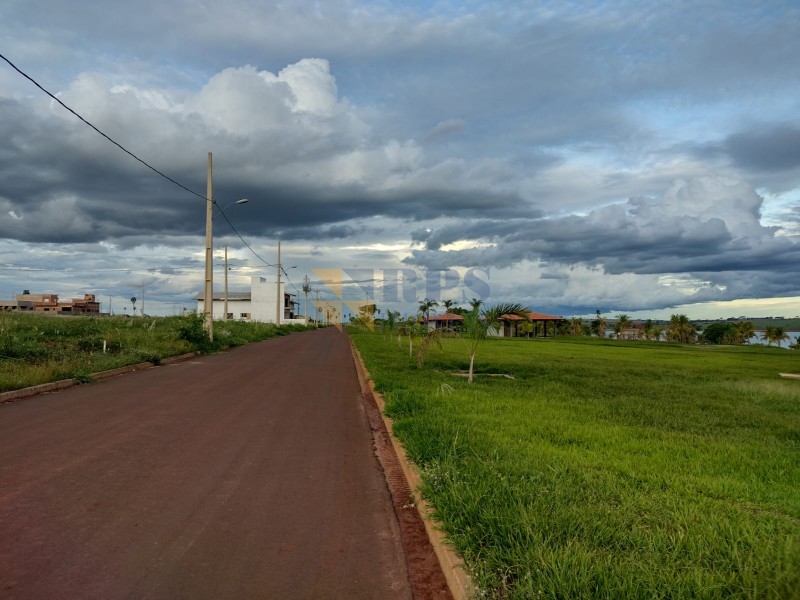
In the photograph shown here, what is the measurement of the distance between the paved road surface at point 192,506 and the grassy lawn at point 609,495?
0.73m

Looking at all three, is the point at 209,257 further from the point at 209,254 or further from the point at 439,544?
the point at 439,544

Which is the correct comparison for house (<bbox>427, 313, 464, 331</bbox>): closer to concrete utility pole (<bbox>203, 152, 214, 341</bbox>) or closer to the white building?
concrete utility pole (<bbox>203, 152, 214, 341</bbox>)

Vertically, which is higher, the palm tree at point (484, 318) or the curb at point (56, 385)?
the palm tree at point (484, 318)

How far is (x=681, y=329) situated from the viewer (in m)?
108

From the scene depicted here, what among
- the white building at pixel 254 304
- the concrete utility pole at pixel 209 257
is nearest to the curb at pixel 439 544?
the concrete utility pole at pixel 209 257

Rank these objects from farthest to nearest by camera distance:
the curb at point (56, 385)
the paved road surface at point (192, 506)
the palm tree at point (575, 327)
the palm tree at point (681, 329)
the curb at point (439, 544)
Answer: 1. the palm tree at point (575, 327)
2. the palm tree at point (681, 329)
3. the curb at point (56, 385)
4. the paved road surface at point (192, 506)
5. the curb at point (439, 544)

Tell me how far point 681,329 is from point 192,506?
11592 centimetres

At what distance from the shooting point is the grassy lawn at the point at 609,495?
3.49 metres

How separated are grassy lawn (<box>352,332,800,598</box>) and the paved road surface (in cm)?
73

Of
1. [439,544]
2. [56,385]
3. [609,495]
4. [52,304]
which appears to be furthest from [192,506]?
[52,304]

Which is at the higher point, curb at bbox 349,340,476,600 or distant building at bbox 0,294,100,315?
distant building at bbox 0,294,100,315

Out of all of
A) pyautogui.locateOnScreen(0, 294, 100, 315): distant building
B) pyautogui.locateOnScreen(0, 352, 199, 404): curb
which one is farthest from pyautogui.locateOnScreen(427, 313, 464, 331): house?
pyautogui.locateOnScreen(0, 294, 100, 315): distant building

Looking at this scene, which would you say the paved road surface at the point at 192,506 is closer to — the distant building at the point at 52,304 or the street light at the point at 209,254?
the street light at the point at 209,254

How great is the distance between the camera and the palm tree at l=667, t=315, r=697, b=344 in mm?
107875
